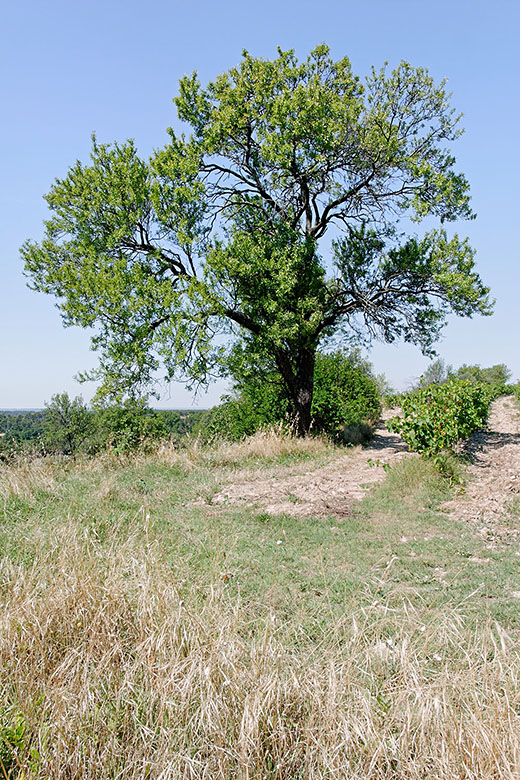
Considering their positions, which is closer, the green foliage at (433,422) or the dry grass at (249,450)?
the green foliage at (433,422)

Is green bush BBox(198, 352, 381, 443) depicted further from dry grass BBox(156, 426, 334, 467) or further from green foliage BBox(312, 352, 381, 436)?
dry grass BBox(156, 426, 334, 467)

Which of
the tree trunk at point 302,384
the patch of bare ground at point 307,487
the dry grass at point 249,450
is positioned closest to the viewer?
the patch of bare ground at point 307,487

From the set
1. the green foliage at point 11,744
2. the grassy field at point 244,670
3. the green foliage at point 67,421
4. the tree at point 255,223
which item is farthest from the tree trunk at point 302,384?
the green foliage at point 67,421

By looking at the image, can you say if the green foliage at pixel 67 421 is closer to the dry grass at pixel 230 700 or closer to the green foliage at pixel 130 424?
the green foliage at pixel 130 424

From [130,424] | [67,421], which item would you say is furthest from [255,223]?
[67,421]

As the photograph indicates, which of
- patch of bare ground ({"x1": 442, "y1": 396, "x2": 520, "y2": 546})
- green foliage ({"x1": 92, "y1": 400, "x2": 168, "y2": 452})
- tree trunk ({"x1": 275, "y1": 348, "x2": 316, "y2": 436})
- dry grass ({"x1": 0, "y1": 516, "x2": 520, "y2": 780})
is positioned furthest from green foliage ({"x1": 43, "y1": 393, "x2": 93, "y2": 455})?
dry grass ({"x1": 0, "y1": 516, "x2": 520, "y2": 780})

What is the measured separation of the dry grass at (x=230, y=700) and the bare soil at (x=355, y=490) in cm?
324

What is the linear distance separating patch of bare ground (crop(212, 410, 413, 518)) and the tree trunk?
2738 mm

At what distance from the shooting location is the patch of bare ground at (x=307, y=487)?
6574 mm

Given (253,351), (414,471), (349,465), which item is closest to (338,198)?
(253,351)

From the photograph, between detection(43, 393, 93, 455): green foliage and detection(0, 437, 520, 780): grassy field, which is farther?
detection(43, 393, 93, 455): green foliage

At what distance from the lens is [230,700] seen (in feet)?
7.68

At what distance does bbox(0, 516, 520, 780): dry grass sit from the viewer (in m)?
2.10

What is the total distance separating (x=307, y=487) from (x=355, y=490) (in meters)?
0.73
